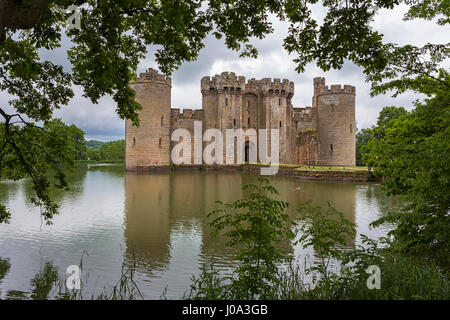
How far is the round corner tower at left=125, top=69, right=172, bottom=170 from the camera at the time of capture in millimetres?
31750

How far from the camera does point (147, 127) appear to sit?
32.1m

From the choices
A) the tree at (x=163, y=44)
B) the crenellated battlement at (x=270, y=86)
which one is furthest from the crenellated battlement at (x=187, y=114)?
the tree at (x=163, y=44)

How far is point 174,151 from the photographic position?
34.8 metres

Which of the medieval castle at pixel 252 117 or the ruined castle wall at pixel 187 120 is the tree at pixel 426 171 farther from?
the ruined castle wall at pixel 187 120

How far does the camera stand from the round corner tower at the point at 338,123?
35781mm

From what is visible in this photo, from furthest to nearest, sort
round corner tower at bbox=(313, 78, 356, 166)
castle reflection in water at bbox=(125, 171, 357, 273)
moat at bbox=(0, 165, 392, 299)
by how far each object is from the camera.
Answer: round corner tower at bbox=(313, 78, 356, 166) < castle reflection in water at bbox=(125, 171, 357, 273) < moat at bbox=(0, 165, 392, 299)

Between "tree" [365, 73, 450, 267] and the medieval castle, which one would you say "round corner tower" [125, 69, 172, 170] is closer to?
the medieval castle

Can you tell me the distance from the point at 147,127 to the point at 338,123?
24.2 metres

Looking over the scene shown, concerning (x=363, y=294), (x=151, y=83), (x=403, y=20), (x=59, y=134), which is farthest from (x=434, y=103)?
(x=151, y=83)

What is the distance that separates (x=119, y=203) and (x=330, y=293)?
32.4 ft

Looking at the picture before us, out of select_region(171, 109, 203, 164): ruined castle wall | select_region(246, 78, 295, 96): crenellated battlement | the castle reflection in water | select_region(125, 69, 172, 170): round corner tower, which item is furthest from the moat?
select_region(246, 78, 295, 96): crenellated battlement

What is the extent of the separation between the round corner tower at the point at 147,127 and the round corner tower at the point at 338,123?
2089 centimetres

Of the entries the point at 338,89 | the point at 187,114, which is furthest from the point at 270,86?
the point at 187,114
